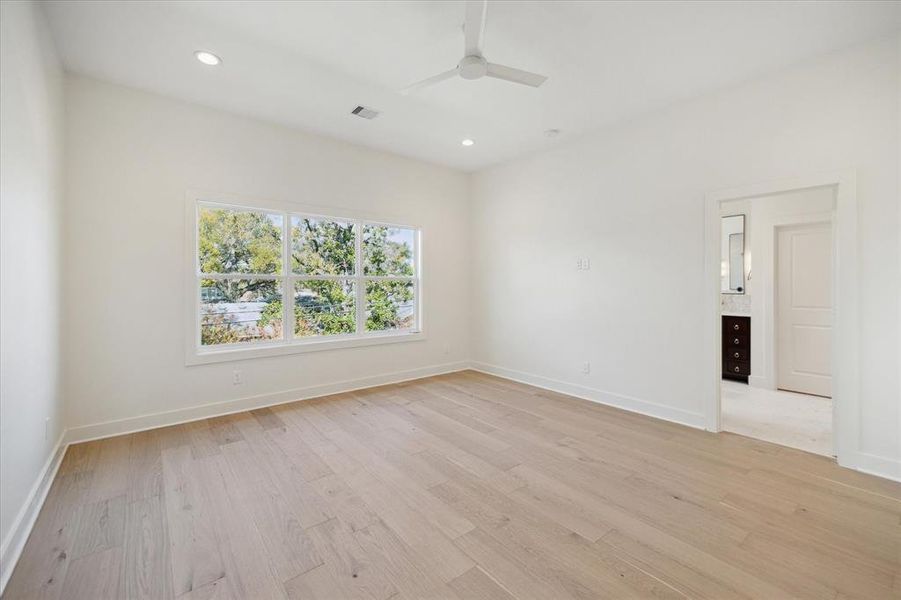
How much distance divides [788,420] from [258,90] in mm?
5623

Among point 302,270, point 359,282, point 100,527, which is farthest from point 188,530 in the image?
point 359,282

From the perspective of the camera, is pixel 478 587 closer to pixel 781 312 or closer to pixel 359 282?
pixel 359 282

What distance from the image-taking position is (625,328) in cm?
393

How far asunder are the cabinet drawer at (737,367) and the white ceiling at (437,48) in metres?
3.50

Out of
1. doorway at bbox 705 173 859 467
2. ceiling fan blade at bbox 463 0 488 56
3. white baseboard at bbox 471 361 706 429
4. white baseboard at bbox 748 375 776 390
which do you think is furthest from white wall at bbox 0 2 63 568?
white baseboard at bbox 748 375 776 390

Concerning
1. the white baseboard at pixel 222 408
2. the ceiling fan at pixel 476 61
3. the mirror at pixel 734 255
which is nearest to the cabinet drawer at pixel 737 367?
the mirror at pixel 734 255

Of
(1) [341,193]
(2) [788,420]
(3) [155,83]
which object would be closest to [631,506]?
(2) [788,420]

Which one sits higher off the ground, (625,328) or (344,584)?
(625,328)

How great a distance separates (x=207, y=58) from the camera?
9.16ft

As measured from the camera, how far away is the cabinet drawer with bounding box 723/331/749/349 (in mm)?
4930

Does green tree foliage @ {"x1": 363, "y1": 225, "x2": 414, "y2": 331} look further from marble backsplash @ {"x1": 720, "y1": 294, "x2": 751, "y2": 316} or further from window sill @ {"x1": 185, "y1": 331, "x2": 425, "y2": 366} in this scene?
marble backsplash @ {"x1": 720, "y1": 294, "x2": 751, "y2": 316}

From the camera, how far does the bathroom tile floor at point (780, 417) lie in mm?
3133

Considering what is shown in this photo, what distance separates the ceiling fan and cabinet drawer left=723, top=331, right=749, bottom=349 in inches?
175

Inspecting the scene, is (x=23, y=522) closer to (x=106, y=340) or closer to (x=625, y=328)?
(x=106, y=340)
